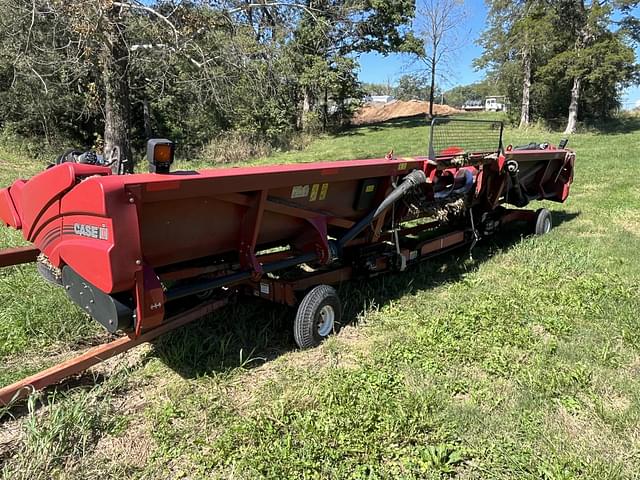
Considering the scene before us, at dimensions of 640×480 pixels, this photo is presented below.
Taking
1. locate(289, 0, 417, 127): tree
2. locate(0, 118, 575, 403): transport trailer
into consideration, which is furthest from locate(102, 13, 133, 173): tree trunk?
locate(289, 0, 417, 127): tree

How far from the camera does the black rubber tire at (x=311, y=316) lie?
347 cm

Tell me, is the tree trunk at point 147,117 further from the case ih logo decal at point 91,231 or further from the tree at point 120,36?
the case ih logo decal at point 91,231

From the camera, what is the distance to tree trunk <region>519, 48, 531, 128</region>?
26844mm

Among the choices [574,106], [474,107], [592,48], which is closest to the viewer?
[592,48]

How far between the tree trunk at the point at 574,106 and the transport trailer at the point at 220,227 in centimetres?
2243

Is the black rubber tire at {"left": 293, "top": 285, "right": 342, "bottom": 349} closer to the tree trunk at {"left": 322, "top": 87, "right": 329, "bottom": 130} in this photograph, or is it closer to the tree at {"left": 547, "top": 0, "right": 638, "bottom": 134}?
the tree at {"left": 547, "top": 0, "right": 638, "bottom": 134}

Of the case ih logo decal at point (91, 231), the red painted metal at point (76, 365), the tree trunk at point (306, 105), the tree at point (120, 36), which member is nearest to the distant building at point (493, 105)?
the tree trunk at point (306, 105)

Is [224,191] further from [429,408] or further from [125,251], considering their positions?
[429,408]

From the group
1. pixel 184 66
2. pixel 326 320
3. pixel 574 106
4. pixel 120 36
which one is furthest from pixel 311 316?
pixel 574 106

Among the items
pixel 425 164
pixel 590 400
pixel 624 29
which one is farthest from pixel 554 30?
pixel 590 400

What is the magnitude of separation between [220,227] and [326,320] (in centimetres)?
114

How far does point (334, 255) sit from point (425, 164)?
4.13ft

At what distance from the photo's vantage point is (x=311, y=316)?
3479mm

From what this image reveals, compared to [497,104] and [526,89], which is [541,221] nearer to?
[526,89]
